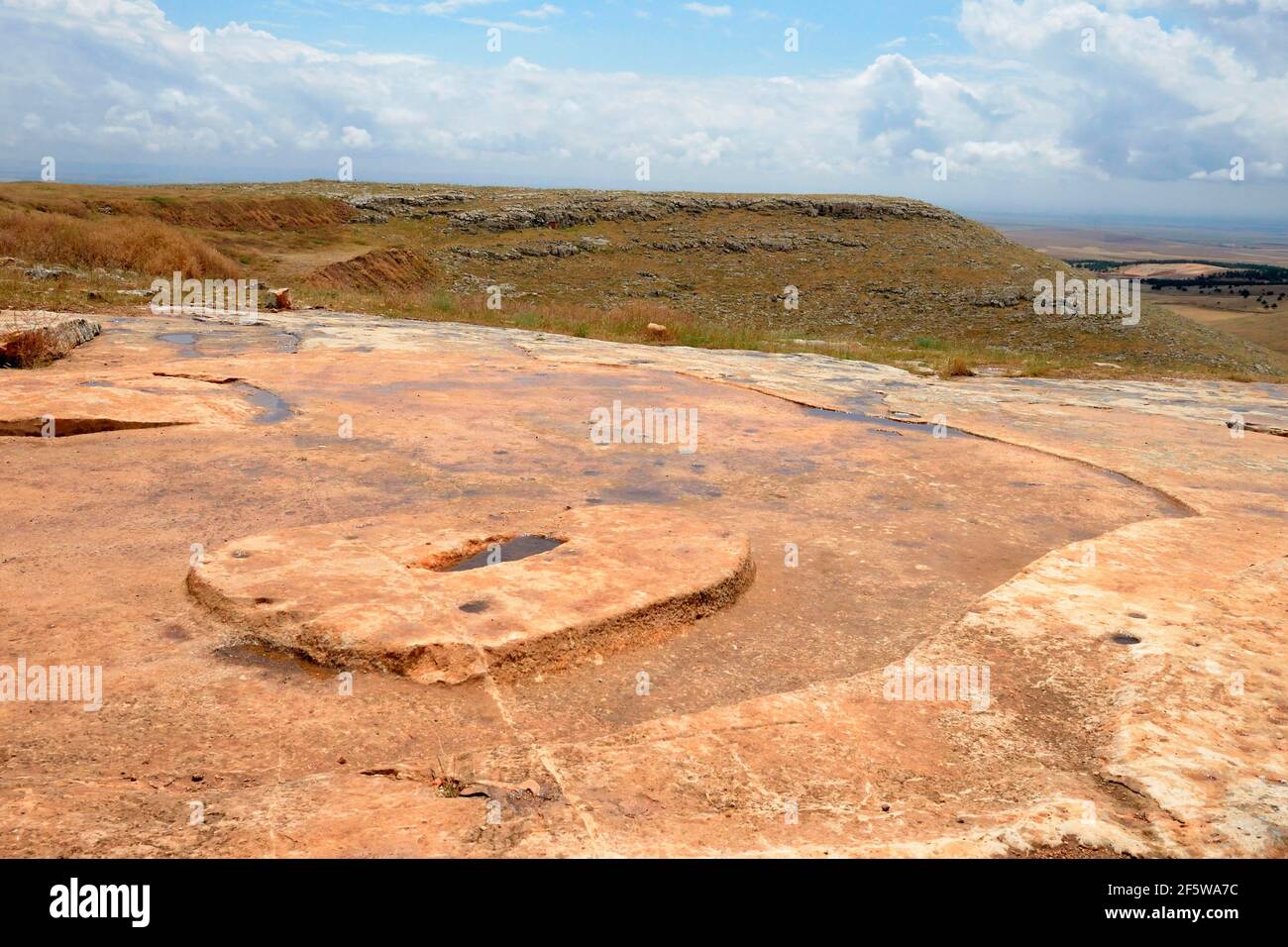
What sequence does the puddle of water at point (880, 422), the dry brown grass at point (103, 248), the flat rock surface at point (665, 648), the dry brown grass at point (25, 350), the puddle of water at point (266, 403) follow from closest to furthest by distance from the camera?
the flat rock surface at point (665, 648) → the puddle of water at point (266, 403) → the puddle of water at point (880, 422) → the dry brown grass at point (25, 350) → the dry brown grass at point (103, 248)

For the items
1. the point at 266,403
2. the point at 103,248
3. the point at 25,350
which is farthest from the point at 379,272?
the point at 266,403

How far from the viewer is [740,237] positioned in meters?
35.8

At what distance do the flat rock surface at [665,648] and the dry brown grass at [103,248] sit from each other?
10013mm

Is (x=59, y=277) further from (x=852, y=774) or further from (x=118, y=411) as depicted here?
(x=852, y=774)

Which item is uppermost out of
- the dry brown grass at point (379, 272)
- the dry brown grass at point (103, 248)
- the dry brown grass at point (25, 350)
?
the dry brown grass at point (379, 272)

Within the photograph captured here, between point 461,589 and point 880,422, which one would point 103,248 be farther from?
point 461,589

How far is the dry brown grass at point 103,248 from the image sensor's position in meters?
15.1

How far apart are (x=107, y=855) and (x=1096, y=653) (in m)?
2.80

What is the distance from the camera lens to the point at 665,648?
3.34 metres

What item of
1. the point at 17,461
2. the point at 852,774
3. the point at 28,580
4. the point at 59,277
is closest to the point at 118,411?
the point at 17,461

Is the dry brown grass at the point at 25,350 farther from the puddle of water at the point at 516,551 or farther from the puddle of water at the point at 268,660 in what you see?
the puddle of water at the point at 268,660

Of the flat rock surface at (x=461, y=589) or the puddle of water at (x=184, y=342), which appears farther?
the puddle of water at (x=184, y=342)

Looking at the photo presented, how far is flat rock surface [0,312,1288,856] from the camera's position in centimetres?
229

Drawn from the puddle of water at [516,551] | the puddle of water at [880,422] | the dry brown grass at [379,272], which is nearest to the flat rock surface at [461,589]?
the puddle of water at [516,551]
